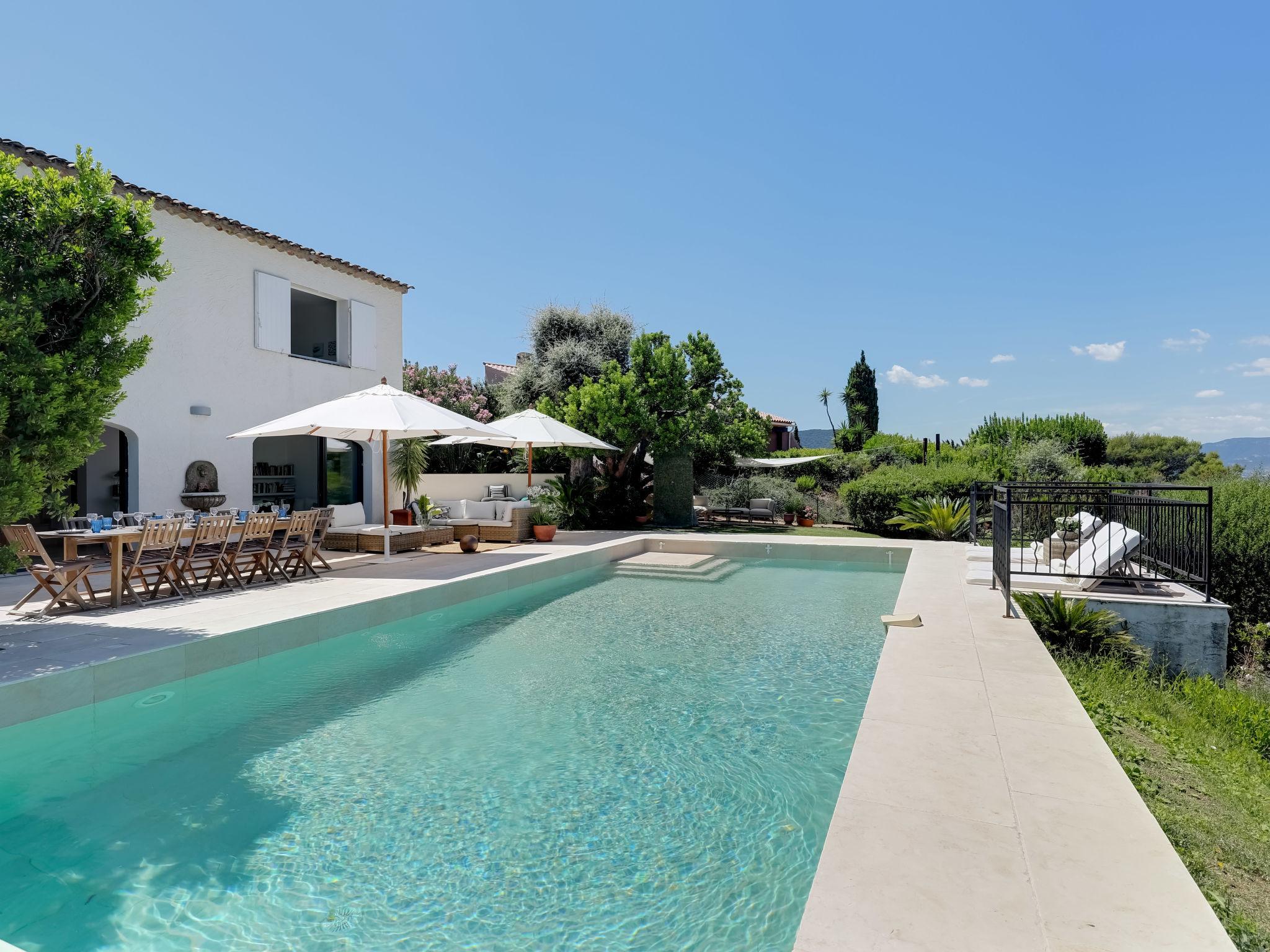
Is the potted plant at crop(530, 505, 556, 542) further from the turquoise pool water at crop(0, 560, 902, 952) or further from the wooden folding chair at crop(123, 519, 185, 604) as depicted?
the turquoise pool water at crop(0, 560, 902, 952)

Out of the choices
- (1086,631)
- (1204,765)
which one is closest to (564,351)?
(1086,631)

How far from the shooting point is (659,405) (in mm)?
17594

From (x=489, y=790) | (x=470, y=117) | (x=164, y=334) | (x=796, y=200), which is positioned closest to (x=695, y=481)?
(x=796, y=200)

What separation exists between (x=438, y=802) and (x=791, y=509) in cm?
1671

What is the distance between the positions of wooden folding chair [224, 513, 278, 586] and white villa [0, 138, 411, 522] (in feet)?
11.8

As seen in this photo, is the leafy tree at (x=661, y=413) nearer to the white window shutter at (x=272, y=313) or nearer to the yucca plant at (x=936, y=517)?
the yucca plant at (x=936, y=517)

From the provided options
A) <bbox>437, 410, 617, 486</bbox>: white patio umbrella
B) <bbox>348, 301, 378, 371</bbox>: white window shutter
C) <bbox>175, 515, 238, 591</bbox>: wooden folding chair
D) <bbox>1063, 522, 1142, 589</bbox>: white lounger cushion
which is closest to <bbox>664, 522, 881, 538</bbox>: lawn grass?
<bbox>437, 410, 617, 486</bbox>: white patio umbrella

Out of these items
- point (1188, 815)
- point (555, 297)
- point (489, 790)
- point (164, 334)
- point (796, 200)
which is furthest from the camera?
point (555, 297)

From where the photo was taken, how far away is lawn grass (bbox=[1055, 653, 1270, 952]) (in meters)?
2.74

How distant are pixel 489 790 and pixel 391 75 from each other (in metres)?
14.4

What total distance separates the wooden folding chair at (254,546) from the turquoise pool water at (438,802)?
2.33 metres

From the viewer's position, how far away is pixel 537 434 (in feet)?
46.0

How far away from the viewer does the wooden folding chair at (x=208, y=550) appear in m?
7.53

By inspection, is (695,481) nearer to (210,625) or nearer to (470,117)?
(470,117)
